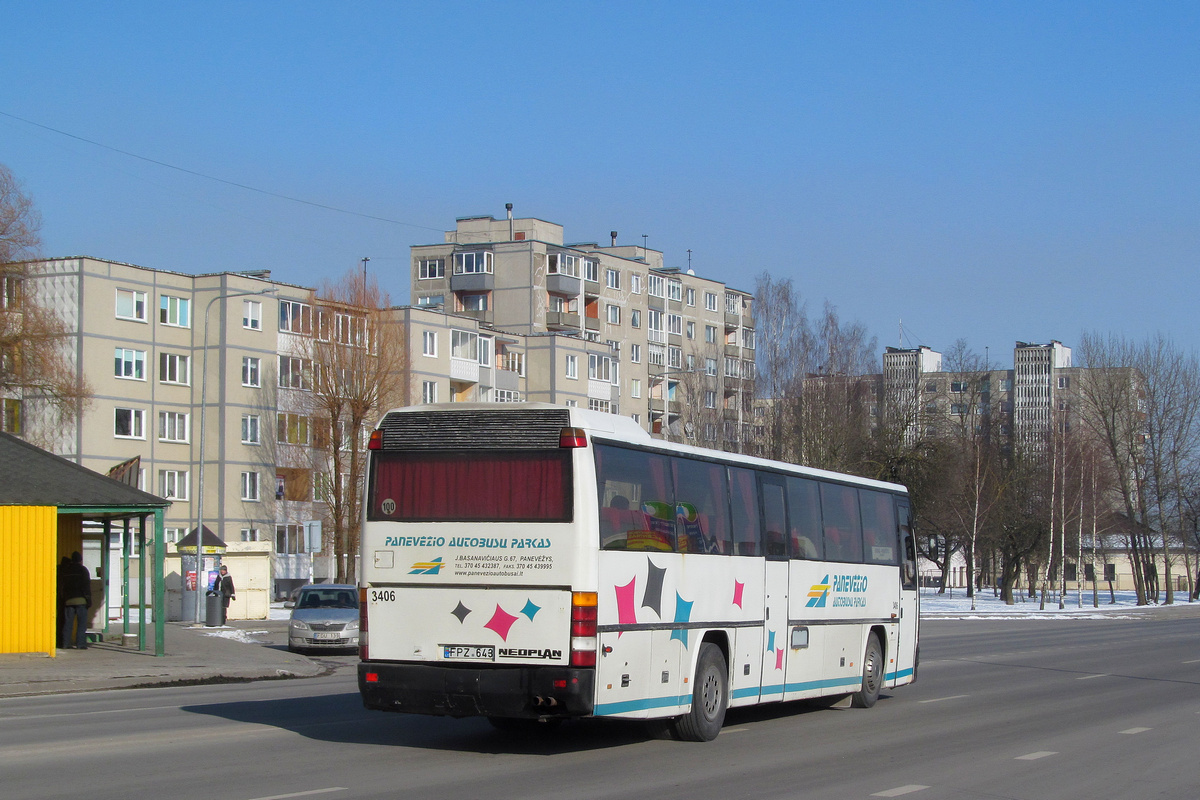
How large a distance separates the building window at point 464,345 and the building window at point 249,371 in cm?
1412

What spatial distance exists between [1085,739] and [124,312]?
5775 cm

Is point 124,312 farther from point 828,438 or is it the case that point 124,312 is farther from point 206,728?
point 206,728

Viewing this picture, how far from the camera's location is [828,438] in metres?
61.1

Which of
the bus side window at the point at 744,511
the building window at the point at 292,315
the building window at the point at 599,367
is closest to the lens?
the bus side window at the point at 744,511

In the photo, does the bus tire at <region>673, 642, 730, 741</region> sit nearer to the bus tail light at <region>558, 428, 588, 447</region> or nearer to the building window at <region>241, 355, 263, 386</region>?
the bus tail light at <region>558, 428, 588, 447</region>

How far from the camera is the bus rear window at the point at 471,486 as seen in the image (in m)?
11.6

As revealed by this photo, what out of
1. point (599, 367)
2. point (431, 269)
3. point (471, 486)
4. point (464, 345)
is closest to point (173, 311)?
point (464, 345)

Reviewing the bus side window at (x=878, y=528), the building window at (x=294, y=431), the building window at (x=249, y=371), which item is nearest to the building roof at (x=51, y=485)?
the bus side window at (x=878, y=528)

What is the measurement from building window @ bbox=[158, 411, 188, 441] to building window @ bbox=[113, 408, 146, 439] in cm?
111

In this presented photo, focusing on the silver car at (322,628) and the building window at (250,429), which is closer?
the silver car at (322,628)

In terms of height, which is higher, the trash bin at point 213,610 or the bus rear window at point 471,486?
the bus rear window at point 471,486

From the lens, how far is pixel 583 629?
37.3ft

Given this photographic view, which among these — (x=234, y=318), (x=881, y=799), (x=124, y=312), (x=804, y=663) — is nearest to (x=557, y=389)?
(x=234, y=318)

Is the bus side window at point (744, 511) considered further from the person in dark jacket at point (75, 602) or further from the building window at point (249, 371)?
the building window at point (249, 371)
